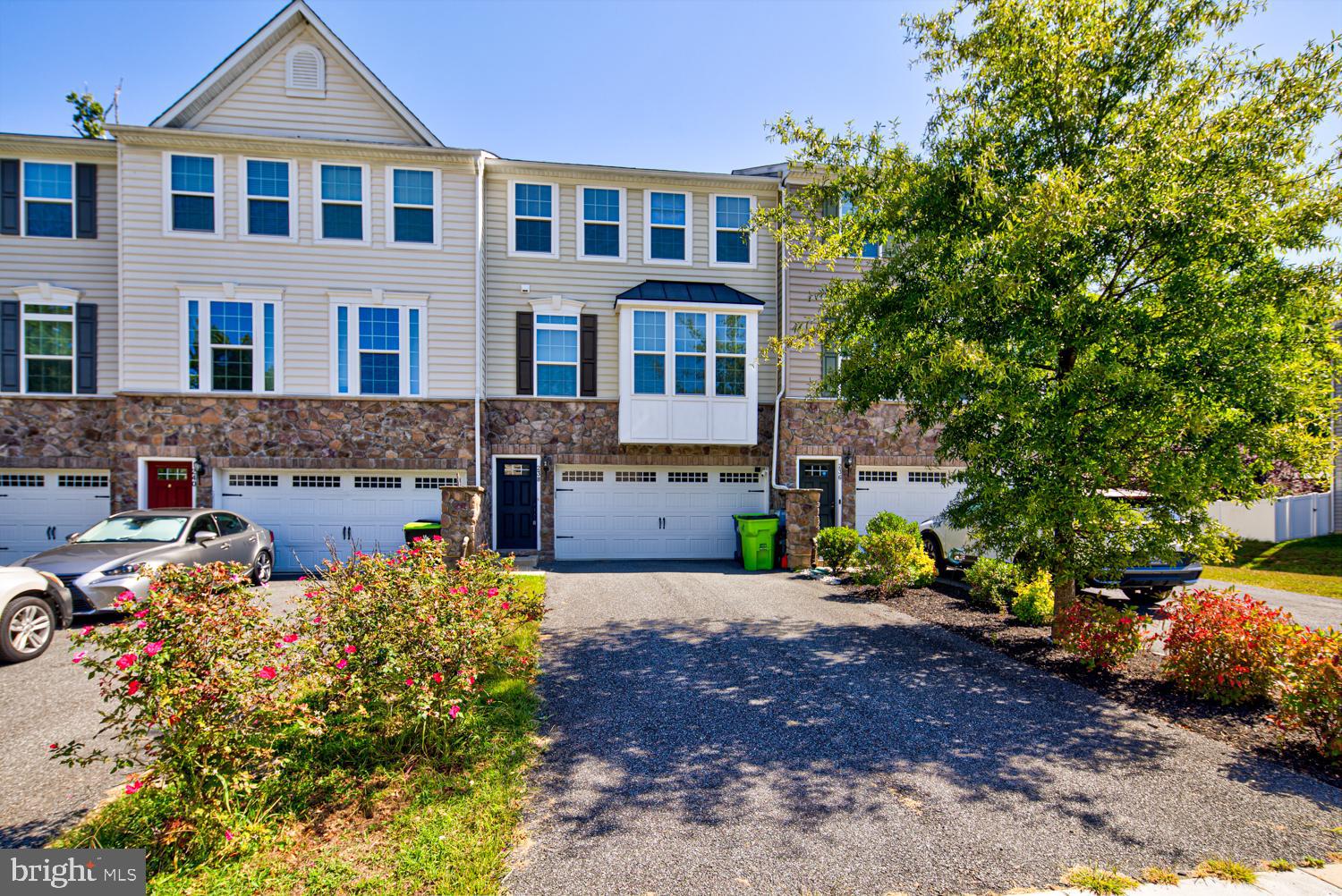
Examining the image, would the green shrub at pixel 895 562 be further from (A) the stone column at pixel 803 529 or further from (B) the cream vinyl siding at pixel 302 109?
(B) the cream vinyl siding at pixel 302 109

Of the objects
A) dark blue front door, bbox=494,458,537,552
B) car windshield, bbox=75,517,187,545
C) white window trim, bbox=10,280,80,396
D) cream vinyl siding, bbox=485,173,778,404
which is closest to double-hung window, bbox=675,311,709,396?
cream vinyl siding, bbox=485,173,778,404

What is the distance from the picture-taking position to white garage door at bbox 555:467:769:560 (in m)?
13.8

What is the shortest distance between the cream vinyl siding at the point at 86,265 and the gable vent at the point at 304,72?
3.83 m

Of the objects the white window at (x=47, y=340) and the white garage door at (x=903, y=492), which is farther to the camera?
the white garage door at (x=903, y=492)

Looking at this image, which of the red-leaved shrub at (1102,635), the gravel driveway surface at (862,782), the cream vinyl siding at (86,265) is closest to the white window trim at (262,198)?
the cream vinyl siding at (86,265)

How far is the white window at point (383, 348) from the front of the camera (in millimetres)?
12641

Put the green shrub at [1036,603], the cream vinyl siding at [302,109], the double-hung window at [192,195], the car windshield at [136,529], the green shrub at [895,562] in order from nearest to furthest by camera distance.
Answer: the green shrub at [1036,603], the car windshield at [136,529], the green shrub at [895,562], the double-hung window at [192,195], the cream vinyl siding at [302,109]

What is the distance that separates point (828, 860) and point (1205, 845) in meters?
2.17

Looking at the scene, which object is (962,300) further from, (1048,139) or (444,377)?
(444,377)

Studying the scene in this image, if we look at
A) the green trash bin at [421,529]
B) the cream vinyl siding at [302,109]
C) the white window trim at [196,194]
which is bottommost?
the green trash bin at [421,529]

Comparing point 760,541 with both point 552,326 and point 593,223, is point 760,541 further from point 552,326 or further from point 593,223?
point 593,223

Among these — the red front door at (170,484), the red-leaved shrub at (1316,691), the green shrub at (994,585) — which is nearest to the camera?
the red-leaved shrub at (1316,691)

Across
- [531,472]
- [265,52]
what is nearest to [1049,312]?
[531,472]

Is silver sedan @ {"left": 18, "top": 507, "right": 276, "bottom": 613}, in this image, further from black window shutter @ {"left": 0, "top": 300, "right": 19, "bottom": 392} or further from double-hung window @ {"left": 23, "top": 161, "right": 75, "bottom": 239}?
double-hung window @ {"left": 23, "top": 161, "right": 75, "bottom": 239}
